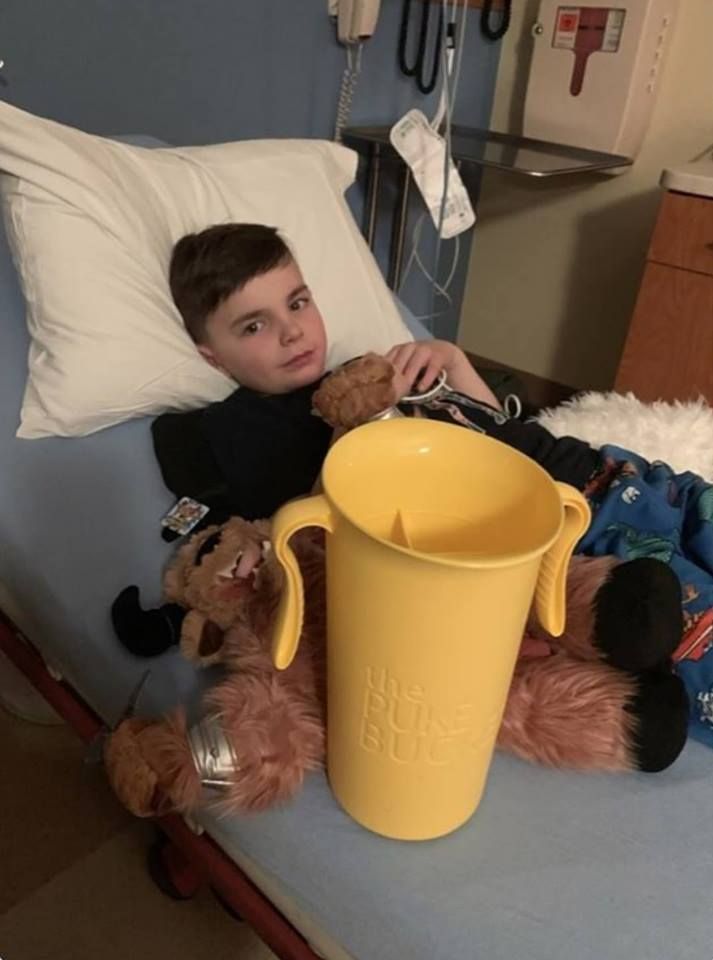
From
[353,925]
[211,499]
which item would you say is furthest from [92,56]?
[353,925]

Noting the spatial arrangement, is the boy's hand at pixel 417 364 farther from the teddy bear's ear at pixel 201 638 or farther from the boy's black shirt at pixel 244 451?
the teddy bear's ear at pixel 201 638

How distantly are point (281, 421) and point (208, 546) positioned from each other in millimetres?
286

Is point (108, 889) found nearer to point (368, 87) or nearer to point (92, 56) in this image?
point (92, 56)

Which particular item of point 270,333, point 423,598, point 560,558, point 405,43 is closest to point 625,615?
point 560,558

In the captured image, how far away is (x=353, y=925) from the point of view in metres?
0.65

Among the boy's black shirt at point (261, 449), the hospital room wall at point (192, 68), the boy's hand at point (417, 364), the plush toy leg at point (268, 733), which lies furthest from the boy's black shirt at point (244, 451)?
the hospital room wall at point (192, 68)

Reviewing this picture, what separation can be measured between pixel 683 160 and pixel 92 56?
52.8 inches

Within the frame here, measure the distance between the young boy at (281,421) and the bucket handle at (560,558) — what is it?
1.05 ft

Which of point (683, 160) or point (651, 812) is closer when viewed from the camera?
point (651, 812)

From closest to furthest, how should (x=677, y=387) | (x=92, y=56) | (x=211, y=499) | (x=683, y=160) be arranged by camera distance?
(x=211, y=499), (x=92, y=56), (x=677, y=387), (x=683, y=160)

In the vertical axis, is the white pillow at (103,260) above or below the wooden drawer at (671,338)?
above

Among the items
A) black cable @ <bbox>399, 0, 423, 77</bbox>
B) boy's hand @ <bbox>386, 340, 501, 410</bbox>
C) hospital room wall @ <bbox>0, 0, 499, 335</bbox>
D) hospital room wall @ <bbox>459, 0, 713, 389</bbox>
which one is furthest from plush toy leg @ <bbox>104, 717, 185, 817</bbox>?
hospital room wall @ <bbox>459, 0, 713, 389</bbox>

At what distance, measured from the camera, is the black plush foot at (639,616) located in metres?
0.68

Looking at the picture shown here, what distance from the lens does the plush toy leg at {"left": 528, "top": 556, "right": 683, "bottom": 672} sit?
681 millimetres
